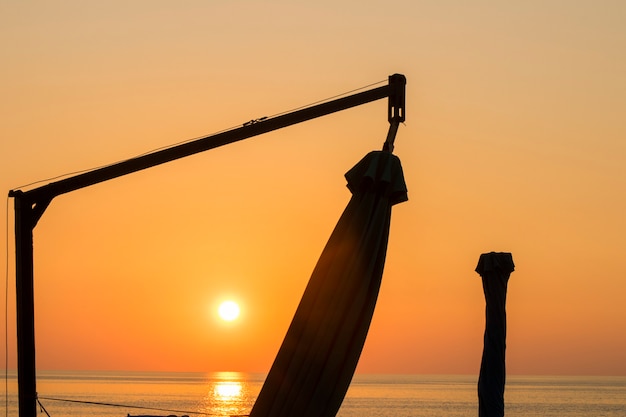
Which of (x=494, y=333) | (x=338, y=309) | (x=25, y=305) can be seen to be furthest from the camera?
(x=494, y=333)

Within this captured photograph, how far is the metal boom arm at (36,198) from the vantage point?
12.3 m

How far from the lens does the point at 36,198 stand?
12820 millimetres

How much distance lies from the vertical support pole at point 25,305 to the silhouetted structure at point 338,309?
4604 mm

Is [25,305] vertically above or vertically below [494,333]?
below

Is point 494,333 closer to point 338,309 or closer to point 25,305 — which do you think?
point 25,305

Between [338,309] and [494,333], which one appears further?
[494,333]

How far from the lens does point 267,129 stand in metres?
12.3

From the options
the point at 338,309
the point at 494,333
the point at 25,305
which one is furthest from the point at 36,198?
the point at 494,333

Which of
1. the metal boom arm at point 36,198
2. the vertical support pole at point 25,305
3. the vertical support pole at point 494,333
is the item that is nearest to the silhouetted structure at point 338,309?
the metal boom arm at point 36,198

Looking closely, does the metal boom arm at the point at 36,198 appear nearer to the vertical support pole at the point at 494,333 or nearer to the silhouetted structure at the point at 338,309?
the silhouetted structure at the point at 338,309

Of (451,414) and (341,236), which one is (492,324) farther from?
(451,414)

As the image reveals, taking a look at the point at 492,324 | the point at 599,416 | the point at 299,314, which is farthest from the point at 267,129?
the point at 599,416

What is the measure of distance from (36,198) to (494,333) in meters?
8.81

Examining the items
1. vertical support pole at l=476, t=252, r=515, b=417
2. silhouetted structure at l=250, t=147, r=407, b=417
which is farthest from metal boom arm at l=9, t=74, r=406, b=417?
vertical support pole at l=476, t=252, r=515, b=417
